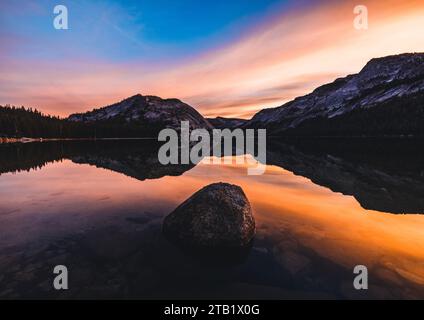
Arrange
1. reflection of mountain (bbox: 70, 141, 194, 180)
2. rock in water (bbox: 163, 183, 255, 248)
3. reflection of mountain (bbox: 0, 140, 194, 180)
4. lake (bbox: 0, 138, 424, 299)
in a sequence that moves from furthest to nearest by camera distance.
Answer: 1. reflection of mountain (bbox: 0, 140, 194, 180)
2. reflection of mountain (bbox: 70, 141, 194, 180)
3. rock in water (bbox: 163, 183, 255, 248)
4. lake (bbox: 0, 138, 424, 299)

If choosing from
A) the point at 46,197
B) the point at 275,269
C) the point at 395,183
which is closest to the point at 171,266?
the point at 275,269

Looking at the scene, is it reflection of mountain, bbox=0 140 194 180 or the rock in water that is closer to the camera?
the rock in water

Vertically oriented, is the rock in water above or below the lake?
above

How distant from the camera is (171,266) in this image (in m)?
8.75

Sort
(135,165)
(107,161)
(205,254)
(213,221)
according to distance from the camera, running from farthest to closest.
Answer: (107,161) → (135,165) → (213,221) → (205,254)

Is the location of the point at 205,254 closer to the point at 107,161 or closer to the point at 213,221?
the point at 213,221

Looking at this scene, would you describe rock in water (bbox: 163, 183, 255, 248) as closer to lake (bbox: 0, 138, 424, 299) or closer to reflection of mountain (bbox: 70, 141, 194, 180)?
lake (bbox: 0, 138, 424, 299)

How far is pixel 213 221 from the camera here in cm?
1030

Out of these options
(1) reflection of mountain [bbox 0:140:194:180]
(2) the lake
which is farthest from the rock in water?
(1) reflection of mountain [bbox 0:140:194:180]

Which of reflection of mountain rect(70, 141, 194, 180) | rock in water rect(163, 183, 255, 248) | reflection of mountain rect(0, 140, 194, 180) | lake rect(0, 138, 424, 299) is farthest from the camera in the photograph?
reflection of mountain rect(0, 140, 194, 180)

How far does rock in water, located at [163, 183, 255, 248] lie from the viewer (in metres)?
10.0

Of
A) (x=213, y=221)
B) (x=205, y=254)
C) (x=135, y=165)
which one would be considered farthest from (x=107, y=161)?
(x=205, y=254)
